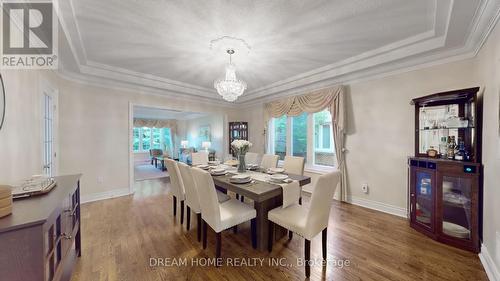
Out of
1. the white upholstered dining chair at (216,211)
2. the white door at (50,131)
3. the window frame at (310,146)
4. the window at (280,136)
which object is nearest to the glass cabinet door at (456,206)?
the window frame at (310,146)

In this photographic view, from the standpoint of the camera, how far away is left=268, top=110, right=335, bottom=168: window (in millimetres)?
4086

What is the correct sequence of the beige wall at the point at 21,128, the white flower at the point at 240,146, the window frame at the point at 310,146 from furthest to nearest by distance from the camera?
the window frame at the point at 310,146
the white flower at the point at 240,146
the beige wall at the point at 21,128

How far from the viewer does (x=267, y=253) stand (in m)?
Answer: 2.09

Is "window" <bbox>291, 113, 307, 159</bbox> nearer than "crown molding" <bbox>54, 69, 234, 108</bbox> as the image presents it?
No

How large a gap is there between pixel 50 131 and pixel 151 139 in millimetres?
7395

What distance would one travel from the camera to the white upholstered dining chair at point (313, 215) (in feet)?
5.55

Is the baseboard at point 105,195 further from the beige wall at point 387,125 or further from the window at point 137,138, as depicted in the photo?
the window at point 137,138

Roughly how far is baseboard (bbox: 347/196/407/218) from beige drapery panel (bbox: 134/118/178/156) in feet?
29.5

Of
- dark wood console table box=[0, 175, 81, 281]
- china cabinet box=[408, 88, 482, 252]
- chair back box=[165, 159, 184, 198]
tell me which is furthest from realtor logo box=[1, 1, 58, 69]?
china cabinet box=[408, 88, 482, 252]

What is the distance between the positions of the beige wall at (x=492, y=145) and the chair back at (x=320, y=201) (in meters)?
1.41

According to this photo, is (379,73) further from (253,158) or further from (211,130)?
(211,130)

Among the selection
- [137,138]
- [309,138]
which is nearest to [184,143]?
[137,138]

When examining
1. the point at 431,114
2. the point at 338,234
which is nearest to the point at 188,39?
the point at 338,234

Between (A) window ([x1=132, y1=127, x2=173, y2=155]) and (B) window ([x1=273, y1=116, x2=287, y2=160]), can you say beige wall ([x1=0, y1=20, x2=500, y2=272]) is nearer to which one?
(B) window ([x1=273, y1=116, x2=287, y2=160])
